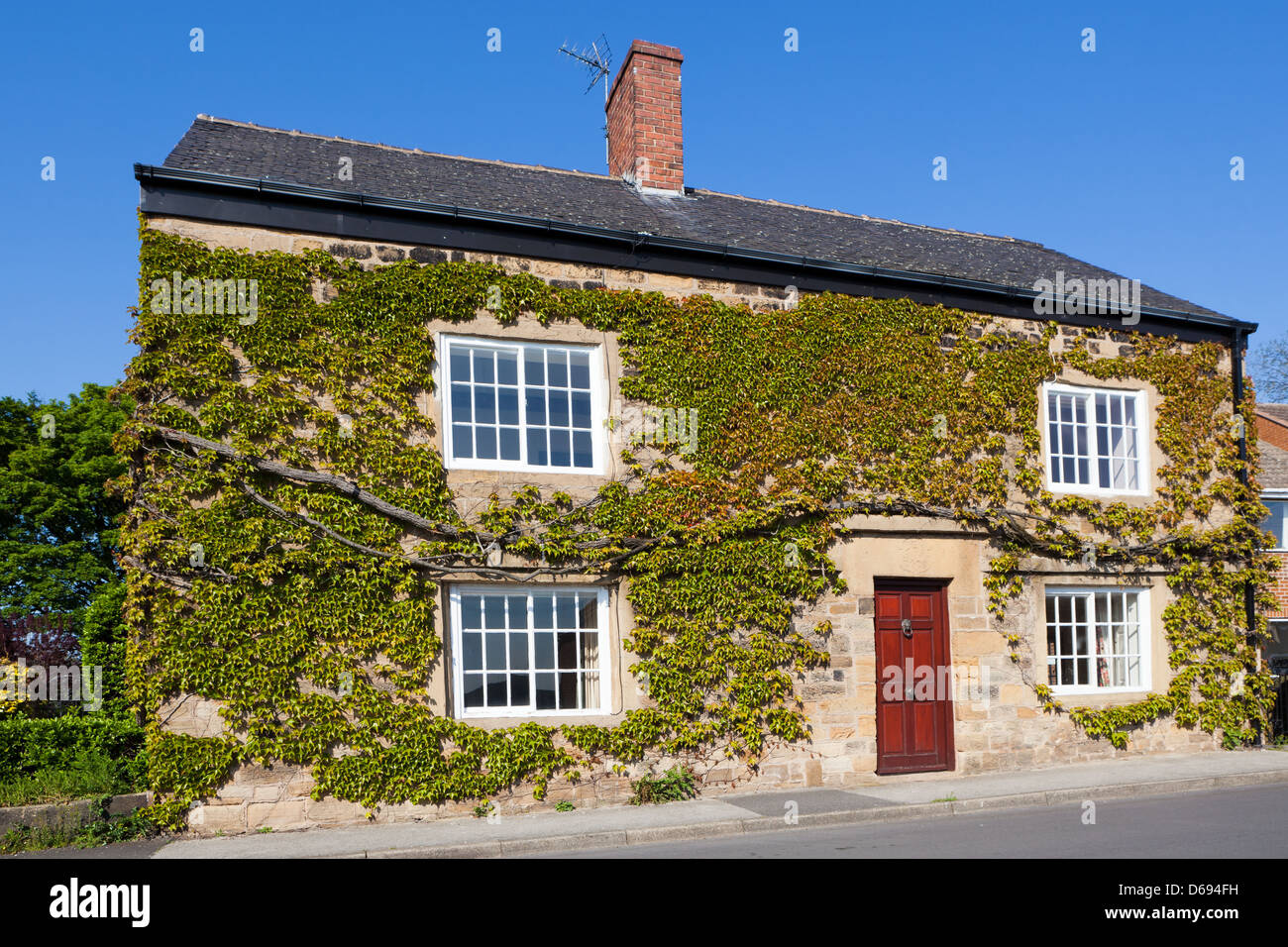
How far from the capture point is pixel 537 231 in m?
11.2

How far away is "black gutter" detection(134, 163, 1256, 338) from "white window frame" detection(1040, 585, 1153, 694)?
3.51 metres

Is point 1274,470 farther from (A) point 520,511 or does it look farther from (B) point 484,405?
(B) point 484,405

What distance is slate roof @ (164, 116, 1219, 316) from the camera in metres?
11.5

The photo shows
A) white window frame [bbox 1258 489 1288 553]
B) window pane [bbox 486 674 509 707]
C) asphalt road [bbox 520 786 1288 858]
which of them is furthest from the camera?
white window frame [bbox 1258 489 1288 553]

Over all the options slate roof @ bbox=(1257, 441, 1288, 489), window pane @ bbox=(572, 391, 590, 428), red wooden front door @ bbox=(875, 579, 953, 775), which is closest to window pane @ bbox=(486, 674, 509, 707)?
window pane @ bbox=(572, 391, 590, 428)

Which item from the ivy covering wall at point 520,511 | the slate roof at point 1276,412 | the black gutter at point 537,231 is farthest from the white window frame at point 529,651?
the slate roof at point 1276,412

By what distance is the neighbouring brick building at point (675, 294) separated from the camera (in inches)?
410

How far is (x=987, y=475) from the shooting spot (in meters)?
12.8

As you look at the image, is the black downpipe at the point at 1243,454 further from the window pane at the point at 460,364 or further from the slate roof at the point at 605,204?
the window pane at the point at 460,364

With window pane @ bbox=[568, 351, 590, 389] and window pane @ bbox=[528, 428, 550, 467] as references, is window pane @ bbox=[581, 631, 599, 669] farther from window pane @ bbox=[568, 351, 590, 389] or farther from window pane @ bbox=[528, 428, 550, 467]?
window pane @ bbox=[568, 351, 590, 389]

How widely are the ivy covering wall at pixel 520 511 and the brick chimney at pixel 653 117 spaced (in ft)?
12.3

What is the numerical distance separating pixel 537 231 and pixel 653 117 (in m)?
4.49

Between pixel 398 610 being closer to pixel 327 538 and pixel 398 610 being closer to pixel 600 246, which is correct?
pixel 327 538

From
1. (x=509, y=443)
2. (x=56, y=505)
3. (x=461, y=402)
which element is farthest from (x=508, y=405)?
(x=56, y=505)
